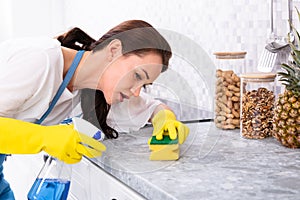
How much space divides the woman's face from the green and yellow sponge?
0.58 ft

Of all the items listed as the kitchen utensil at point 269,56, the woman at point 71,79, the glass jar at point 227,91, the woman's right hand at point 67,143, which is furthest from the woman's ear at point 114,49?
the kitchen utensil at point 269,56

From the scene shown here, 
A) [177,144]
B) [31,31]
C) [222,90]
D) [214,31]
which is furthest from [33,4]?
[177,144]

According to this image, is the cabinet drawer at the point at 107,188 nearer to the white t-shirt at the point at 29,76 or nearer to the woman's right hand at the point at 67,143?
the woman's right hand at the point at 67,143

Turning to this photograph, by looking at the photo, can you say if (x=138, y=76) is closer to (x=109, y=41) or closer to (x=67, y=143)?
(x=109, y=41)

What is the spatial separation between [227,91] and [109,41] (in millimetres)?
404

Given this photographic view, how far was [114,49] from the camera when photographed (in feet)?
4.28

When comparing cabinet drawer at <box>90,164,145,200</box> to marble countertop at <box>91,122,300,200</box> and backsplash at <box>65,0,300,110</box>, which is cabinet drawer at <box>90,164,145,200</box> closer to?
marble countertop at <box>91,122,300,200</box>

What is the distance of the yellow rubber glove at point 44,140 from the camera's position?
1.17 m

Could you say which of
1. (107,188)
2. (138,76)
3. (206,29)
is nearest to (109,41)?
(138,76)

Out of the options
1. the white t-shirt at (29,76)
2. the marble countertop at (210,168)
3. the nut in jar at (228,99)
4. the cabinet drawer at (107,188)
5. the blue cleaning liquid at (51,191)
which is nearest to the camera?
the marble countertop at (210,168)

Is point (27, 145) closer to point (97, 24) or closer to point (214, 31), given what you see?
point (214, 31)

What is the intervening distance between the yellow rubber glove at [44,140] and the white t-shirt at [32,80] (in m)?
0.08

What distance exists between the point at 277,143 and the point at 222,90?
26 centimetres

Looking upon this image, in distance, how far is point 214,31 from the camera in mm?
1688
